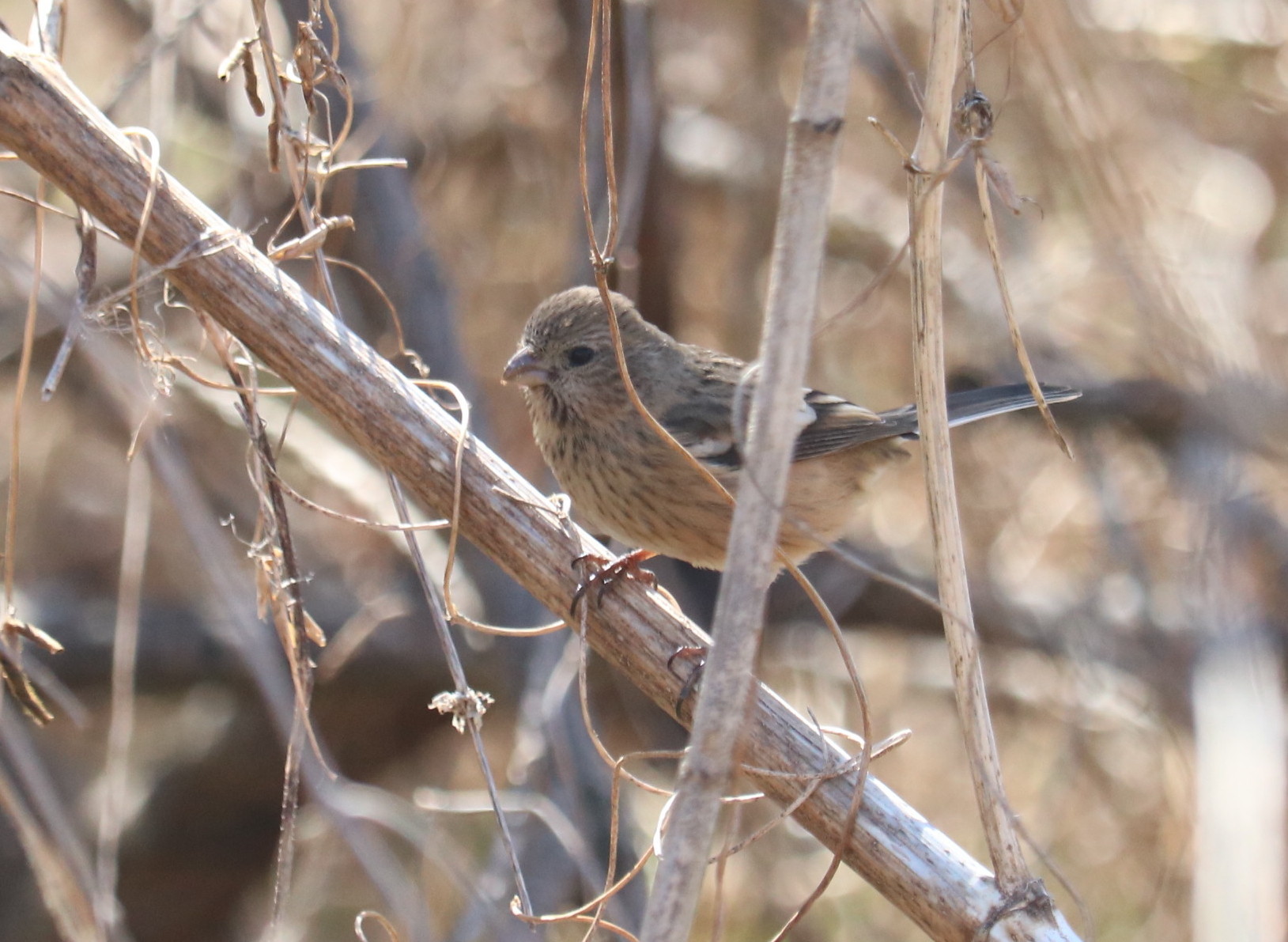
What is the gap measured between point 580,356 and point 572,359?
0.03 m

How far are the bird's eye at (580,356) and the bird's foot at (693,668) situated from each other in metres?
1.40

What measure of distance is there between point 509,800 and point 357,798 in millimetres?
488

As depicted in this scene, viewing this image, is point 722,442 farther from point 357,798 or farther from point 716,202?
point 716,202

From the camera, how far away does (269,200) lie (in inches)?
195

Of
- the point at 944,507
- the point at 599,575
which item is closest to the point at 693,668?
the point at 599,575

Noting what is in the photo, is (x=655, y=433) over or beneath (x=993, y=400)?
beneath

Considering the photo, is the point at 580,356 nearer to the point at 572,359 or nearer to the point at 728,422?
the point at 572,359

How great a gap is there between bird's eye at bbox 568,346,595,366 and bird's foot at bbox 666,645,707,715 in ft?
4.60

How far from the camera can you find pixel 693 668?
2.47 meters

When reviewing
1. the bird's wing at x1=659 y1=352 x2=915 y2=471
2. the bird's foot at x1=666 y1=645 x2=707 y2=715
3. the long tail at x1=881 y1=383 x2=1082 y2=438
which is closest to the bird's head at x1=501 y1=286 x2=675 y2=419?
the bird's wing at x1=659 y1=352 x2=915 y2=471

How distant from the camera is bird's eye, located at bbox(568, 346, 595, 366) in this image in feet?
12.0

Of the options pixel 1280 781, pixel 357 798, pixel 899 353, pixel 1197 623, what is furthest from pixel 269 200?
pixel 1280 781

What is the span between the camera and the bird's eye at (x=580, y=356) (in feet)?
12.0

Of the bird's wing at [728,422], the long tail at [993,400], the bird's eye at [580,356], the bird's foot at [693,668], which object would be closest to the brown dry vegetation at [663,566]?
the bird's wing at [728,422]
